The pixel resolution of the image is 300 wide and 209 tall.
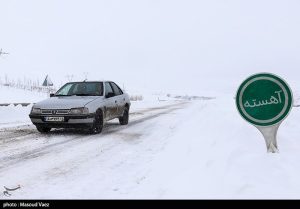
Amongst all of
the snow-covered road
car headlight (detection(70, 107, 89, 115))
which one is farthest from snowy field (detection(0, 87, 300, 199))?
car headlight (detection(70, 107, 89, 115))

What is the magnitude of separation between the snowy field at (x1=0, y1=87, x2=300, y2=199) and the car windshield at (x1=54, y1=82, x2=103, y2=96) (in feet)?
8.46

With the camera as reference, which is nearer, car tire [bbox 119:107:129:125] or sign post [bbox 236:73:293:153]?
sign post [bbox 236:73:293:153]

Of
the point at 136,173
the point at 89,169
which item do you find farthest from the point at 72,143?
the point at 136,173

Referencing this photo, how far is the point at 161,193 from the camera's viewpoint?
4699 mm

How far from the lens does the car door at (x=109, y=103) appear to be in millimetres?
12068

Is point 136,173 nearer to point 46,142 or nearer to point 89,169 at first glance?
point 89,169

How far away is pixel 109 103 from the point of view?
12.3 metres

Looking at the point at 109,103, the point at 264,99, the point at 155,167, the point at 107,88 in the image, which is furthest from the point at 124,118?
the point at 264,99

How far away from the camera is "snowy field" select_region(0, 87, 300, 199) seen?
4.65 m

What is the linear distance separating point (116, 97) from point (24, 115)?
24.2 feet

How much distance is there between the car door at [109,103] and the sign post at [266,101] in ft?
21.9

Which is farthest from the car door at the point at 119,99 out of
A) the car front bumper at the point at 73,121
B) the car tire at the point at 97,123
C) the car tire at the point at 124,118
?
the car front bumper at the point at 73,121

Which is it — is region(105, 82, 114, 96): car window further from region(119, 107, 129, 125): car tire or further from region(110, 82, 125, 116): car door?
region(119, 107, 129, 125): car tire

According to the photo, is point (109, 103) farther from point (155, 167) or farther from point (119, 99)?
point (155, 167)
